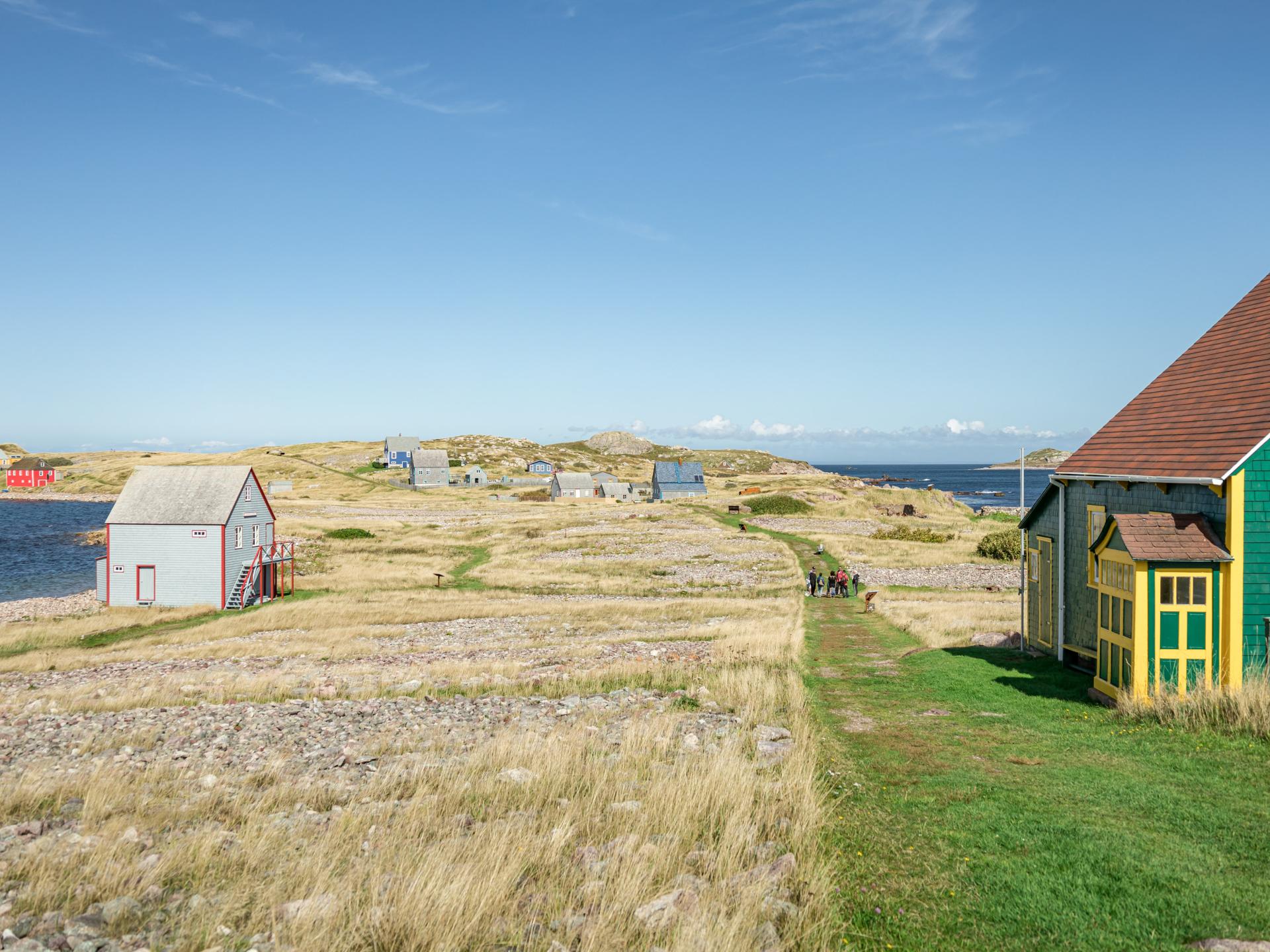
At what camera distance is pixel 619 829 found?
372 inches

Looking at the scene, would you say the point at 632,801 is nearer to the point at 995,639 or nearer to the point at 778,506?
the point at 995,639

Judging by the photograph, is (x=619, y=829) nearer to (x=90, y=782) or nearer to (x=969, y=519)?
(x=90, y=782)

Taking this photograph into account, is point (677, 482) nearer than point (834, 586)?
No

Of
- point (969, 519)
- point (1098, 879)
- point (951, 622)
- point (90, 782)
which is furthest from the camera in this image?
point (969, 519)

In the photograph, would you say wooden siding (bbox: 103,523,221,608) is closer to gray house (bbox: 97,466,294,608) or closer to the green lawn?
gray house (bbox: 97,466,294,608)

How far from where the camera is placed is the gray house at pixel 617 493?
12862 centimetres

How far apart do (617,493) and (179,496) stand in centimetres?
8651

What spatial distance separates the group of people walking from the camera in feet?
133

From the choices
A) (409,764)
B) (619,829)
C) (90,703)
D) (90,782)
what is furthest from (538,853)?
(90,703)

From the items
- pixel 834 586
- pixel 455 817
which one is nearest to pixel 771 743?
pixel 455 817

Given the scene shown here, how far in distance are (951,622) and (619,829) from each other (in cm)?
2278

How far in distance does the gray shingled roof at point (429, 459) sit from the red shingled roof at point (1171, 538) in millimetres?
142340

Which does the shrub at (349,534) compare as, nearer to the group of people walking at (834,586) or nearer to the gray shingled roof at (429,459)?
the group of people walking at (834,586)

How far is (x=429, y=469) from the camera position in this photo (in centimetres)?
14975
